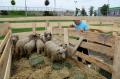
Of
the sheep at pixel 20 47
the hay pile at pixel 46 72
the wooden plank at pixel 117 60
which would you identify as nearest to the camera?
the wooden plank at pixel 117 60

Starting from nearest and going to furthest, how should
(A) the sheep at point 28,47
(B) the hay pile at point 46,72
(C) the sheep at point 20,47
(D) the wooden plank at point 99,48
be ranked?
(D) the wooden plank at point 99,48
(B) the hay pile at point 46,72
(A) the sheep at point 28,47
(C) the sheep at point 20,47

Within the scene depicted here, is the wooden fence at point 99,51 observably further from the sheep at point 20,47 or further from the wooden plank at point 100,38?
the sheep at point 20,47

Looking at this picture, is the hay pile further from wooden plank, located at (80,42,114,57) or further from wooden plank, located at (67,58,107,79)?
wooden plank, located at (80,42,114,57)

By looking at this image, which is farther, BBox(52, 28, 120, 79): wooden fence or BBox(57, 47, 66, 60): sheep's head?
BBox(57, 47, 66, 60): sheep's head

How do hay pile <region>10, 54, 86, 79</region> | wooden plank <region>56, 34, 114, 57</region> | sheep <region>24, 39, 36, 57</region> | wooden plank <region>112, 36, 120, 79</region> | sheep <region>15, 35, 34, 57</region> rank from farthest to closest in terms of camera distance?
sheep <region>15, 35, 34, 57</region>
sheep <region>24, 39, 36, 57</region>
hay pile <region>10, 54, 86, 79</region>
wooden plank <region>56, 34, 114, 57</region>
wooden plank <region>112, 36, 120, 79</region>

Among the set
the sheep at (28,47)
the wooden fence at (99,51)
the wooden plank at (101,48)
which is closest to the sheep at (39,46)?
the sheep at (28,47)

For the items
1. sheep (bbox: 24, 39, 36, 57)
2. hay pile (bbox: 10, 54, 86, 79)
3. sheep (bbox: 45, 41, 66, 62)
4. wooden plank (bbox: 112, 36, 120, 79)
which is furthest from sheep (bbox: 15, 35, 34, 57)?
wooden plank (bbox: 112, 36, 120, 79)

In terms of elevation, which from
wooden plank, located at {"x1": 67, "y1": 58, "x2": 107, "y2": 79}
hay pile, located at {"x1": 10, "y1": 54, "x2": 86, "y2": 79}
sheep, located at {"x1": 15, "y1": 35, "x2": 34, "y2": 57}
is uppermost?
sheep, located at {"x1": 15, "y1": 35, "x2": 34, "y2": 57}

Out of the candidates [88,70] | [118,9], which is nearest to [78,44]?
[88,70]

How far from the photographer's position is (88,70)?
536 cm

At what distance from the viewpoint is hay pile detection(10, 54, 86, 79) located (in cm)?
537


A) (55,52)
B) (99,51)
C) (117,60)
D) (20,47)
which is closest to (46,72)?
(55,52)

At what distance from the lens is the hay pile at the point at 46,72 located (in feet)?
17.6

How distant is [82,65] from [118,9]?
64343 millimetres
